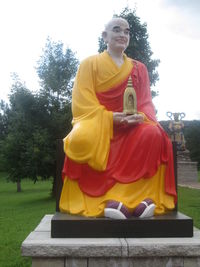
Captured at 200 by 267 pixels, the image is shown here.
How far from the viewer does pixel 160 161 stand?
4.35m

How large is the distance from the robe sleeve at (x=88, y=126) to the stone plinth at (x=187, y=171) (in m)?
16.1

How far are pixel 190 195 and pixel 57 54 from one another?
21.4 ft

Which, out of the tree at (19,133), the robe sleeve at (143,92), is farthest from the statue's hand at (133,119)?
the tree at (19,133)

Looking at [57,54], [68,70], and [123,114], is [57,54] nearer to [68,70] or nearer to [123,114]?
[68,70]

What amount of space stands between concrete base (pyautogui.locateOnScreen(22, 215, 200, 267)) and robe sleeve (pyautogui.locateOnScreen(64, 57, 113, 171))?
0.89 m

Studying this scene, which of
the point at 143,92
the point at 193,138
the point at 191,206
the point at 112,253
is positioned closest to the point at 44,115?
the point at 191,206

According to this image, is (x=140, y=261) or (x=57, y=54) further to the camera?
(x=57, y=54)

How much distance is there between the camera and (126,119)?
4363mm

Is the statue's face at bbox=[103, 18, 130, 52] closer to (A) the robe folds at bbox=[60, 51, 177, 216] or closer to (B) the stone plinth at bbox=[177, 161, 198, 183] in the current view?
(A) the robe folds at bbox=[60, 51, 177, 216]

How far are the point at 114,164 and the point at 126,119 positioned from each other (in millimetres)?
497

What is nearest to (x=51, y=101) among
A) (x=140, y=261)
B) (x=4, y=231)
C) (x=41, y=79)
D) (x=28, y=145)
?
(x=41, y=79)

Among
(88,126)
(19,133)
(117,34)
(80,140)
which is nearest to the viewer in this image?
(80,140)

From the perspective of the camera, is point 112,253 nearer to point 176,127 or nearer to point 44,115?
point 44,115

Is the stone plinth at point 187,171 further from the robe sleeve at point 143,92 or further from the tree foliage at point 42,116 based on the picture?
the robe sleeve at point 143,92
